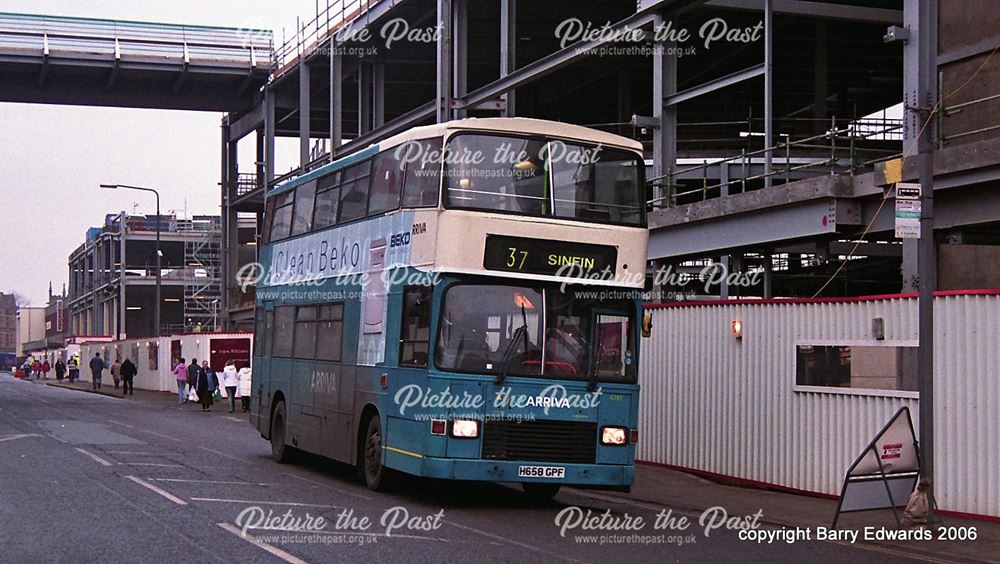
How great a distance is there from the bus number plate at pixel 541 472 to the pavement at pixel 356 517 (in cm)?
49

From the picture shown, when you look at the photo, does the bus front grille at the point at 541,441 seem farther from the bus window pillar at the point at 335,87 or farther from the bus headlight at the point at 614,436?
the bus window pillar at the point at 335,87

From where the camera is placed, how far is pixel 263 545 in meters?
11.0

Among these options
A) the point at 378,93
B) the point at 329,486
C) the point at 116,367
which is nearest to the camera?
the point at 329,486

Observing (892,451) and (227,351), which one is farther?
(227,351)

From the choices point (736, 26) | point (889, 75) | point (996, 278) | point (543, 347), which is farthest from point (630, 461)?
point (889, 75)

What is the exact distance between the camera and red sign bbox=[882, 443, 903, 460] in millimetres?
13523

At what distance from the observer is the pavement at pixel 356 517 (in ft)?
36.0

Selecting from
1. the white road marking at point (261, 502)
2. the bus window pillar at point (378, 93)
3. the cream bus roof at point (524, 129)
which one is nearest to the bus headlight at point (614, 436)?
the white road marking at point (261, 502)

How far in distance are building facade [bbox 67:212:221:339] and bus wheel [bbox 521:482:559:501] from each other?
83.7 m

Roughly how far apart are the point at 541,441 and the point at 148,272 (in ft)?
325

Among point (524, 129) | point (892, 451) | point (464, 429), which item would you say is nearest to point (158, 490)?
point (464, 429)

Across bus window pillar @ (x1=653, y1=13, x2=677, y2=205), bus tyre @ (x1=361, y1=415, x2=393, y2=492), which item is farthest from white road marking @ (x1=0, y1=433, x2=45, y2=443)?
bus window pillar @ (x1=653, y1=13, x2=677, y2=205)

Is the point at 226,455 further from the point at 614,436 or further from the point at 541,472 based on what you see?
the point at 614,436

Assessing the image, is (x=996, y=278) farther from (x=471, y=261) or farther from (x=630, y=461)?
(x=471, y=261)
